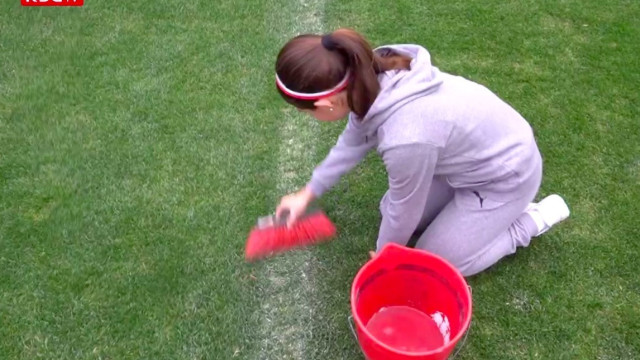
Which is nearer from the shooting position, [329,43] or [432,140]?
[329,43]

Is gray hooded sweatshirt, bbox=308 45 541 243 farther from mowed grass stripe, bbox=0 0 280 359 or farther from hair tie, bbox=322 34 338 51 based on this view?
mowed grass stripe, bbox=0 0 280 359

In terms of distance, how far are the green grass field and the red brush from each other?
5 centimetres

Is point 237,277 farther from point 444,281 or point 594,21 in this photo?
point 594,21

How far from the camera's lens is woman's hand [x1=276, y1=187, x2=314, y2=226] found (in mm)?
1983

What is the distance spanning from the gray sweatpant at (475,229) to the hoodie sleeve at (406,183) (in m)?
0.16

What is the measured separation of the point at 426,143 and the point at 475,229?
499 mm

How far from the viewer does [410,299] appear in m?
2.01

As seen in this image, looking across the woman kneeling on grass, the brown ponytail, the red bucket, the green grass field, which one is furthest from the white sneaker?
the brown ponytail

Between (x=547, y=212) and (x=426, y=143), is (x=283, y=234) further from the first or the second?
(x=547, y=212)

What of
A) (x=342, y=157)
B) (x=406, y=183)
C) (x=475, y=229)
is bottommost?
(x=475, y=229)

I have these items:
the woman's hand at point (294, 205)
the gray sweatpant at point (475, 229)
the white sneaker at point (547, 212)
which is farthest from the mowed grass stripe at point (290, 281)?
the white sneaker at point (547, 212)

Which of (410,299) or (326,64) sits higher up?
(326,64)

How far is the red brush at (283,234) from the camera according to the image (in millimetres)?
2051

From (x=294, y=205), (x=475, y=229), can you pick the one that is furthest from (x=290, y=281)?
(x=475, y=229)
